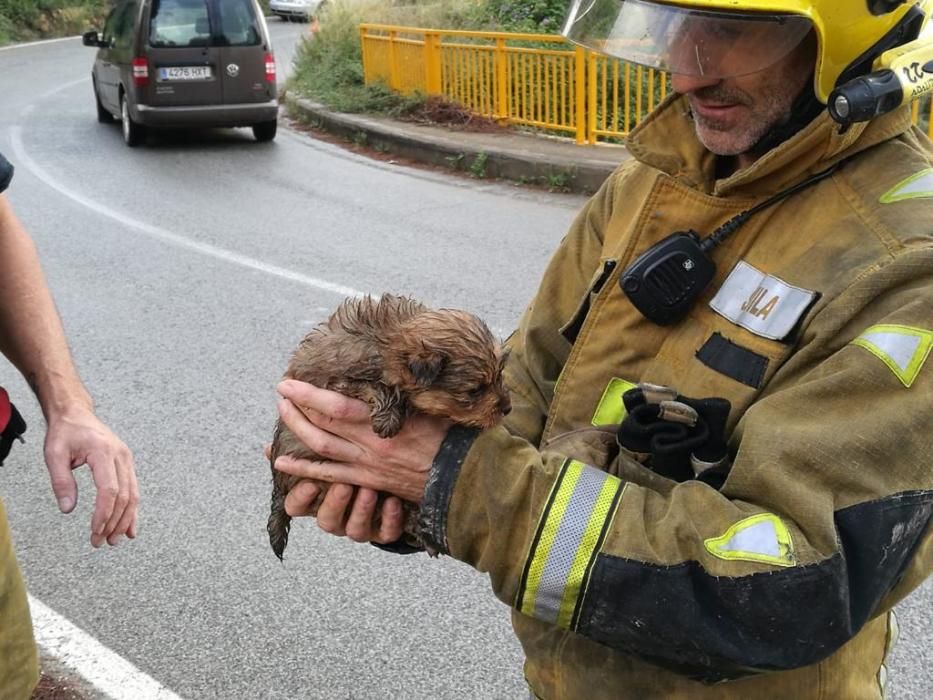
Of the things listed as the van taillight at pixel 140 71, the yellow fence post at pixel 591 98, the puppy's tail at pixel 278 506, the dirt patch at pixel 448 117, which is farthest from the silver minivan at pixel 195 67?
the puppy's tail at pixel 278 506

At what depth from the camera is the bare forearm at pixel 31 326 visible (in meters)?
2.45

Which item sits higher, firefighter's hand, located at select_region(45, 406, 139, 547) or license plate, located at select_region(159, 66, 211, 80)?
firefighter's hand, located at select_region(45, 406, 139, 547)

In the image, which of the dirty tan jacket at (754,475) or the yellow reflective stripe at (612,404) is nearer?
the dirty tan jacket at (754,475)

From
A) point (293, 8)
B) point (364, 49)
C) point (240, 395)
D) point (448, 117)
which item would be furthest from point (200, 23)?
point (293, 8)

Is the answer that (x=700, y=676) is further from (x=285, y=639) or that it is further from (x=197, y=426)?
(x=197, y=426)

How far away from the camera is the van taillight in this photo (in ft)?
44.3

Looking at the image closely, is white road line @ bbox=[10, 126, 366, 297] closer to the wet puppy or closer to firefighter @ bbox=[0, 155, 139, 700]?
firefighter @ bbox=[0, 155, 139, 700]

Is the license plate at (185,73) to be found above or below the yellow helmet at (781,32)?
below

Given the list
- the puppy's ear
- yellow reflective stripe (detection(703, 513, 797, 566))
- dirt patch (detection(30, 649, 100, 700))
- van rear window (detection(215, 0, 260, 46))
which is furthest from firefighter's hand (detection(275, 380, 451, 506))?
van rear window (detection(215, 0, 260, 46))

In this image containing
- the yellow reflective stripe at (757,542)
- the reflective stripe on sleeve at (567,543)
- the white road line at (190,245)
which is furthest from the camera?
the white road line at (190,245)

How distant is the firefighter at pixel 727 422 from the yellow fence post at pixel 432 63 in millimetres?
12522

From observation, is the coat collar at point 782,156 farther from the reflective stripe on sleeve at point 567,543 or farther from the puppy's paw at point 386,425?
the puppy's paw at point 386,425

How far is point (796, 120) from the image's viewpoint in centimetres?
176

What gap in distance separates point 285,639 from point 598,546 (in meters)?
2.44
